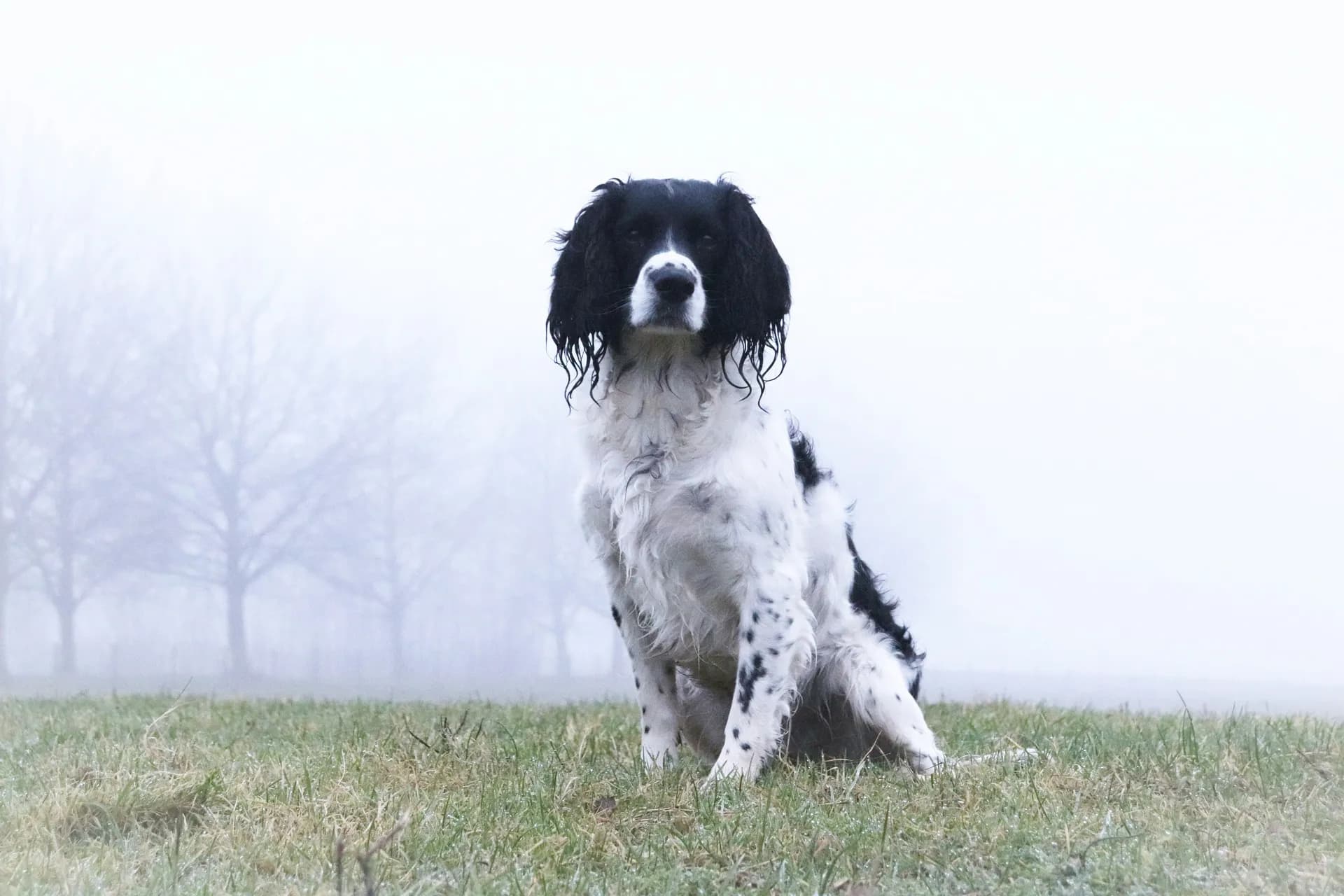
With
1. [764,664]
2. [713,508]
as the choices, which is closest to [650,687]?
[764,664]

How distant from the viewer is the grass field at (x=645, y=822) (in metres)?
3.54

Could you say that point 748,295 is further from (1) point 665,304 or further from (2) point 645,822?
(2) point 645,822

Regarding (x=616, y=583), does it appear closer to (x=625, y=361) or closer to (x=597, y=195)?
(x=625, y=361)

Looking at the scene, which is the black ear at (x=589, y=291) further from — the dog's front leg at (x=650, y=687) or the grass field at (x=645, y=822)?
the grass field at (x=645, y=822)

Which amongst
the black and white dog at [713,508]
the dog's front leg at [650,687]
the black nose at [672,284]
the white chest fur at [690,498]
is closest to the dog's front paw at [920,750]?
the black and white dog at [713,508]

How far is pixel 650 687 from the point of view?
5688 millimetres

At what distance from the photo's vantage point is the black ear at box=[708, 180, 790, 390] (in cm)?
548

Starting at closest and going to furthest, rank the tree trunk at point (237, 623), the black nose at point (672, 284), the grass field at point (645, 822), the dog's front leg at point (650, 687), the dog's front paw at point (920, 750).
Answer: the grass field at point (645, 822) → the black nose at point (672, 284) → the dog's front paw at point (920, 750) → the dog's front leg at point (650, 687) → the tree trunk at point (237, 623)

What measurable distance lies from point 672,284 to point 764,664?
1.56 metres

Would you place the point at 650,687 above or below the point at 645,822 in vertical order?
above

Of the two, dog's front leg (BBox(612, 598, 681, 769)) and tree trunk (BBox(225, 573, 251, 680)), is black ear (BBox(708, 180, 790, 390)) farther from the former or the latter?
tree trunk (BBox(225, 573, 251, 680))

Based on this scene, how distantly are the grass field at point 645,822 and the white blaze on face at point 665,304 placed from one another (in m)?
1.76

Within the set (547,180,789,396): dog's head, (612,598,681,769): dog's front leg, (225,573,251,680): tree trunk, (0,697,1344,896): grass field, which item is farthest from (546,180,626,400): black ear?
(225,573,251,680): tree trunk

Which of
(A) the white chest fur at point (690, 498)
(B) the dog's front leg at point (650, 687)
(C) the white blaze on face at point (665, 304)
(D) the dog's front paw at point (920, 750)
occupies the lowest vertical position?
(D) the dog's front paw at point (920, 750)
